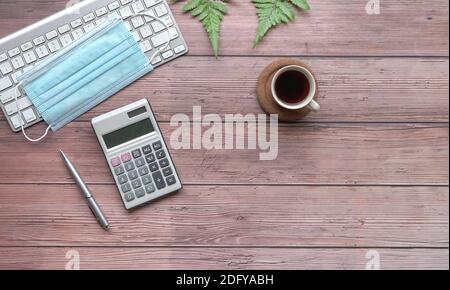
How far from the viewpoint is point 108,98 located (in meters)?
0.79

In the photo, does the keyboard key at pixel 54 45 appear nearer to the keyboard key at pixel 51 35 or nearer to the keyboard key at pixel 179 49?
the keyboard key at pixel 51 35

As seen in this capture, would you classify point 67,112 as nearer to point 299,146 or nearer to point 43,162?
point 43,162

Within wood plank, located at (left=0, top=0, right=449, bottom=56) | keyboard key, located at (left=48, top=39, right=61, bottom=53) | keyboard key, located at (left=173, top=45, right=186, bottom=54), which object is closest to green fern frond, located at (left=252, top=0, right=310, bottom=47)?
wood plank, located at (left=0, top=0, right=449, bottom=56)

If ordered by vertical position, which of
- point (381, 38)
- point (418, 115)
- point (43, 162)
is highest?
point (381, 38)

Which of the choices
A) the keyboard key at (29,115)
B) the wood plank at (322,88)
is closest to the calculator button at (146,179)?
the wood plank at (322,88)

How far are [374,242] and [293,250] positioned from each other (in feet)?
0.46

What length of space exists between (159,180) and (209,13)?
0.96ft

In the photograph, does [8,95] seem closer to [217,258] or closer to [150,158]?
[150,158]

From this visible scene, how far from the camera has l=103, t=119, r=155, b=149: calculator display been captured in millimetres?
778

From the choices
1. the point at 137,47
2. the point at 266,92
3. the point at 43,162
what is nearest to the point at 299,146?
the point at 266,92

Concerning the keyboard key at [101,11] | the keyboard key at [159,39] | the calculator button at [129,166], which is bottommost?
the calculator button at [129,166]

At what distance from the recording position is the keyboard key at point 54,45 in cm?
78

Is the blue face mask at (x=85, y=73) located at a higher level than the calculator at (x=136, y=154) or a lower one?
higher

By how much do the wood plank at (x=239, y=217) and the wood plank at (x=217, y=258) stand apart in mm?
12
